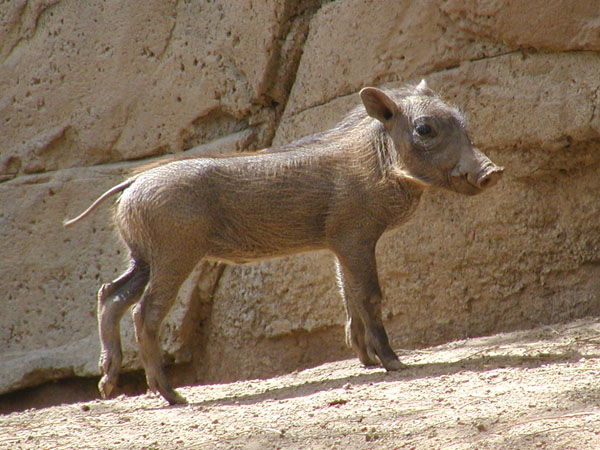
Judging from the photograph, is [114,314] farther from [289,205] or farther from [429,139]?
[429,139]

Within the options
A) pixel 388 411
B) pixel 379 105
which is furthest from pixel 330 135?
pixel 388 411

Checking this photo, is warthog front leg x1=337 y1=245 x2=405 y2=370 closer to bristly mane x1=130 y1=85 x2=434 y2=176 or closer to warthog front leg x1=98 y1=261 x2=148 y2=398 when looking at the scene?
bristly mane x1=130 y1=85 x2=434 y2=176

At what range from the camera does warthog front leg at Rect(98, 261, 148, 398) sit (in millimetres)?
4281

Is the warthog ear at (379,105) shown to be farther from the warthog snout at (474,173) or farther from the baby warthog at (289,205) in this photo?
the warthog snout at (474,173)

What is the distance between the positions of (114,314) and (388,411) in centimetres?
157

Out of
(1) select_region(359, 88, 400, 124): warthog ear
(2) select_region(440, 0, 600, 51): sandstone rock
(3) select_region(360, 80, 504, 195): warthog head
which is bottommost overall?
(3) select_region(360, 80, 504, 195): warthog head

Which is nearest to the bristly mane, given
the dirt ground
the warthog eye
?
the warthog eye

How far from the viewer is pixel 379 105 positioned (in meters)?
4.48

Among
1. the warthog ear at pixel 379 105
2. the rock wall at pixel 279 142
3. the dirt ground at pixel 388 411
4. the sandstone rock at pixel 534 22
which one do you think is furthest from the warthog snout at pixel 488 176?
the sandstone rock at pixel 534 22

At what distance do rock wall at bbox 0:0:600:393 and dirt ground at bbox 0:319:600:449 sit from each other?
0.94m

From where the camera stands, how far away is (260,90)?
6.18 metres

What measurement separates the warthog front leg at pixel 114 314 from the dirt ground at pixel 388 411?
0.58 feet

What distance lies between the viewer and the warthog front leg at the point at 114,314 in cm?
428

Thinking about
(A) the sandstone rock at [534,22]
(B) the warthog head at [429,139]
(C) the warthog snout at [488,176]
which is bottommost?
(C) the warthog snout at [488,176]
